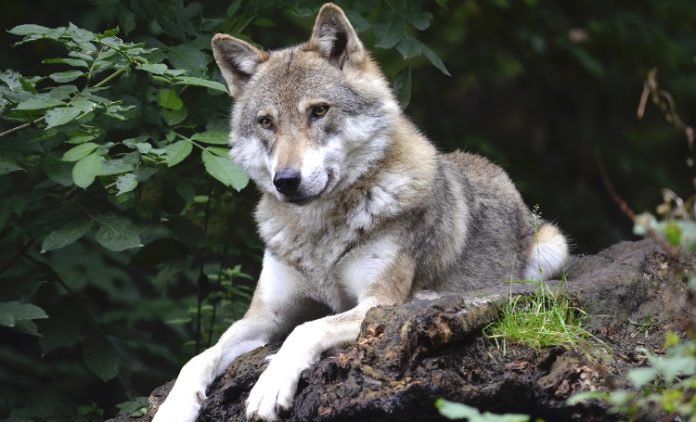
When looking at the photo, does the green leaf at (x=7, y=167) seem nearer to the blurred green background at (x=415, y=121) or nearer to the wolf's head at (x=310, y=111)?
the blurred green background at (x=415, y=121)

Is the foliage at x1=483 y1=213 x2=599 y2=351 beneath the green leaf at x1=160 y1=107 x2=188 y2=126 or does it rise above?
above

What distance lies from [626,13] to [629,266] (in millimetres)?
6033

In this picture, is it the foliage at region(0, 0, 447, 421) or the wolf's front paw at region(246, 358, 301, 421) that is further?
the foliage at region(0, 0, 447, 421)

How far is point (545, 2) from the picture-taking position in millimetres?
11047

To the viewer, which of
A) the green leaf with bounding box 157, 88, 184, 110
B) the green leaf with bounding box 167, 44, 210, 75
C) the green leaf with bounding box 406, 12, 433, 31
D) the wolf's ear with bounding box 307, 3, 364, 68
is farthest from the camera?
the green leaf with bounding box 406, 12, 433, 31

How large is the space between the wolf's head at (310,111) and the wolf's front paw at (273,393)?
3.61ft

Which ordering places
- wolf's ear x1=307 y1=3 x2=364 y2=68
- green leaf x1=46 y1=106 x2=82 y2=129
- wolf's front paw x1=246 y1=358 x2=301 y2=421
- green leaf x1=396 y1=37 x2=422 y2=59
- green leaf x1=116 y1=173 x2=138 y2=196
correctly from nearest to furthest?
1. wolf's front paw x1=246 y1=358 x2=301 y2=421
2. green leaf x1=46 y1=106 x2=82 y2=129
3. green leaf x1=116 y1=173 x2=138 y2=196
4. wolf's ear x1=307 y1=3 x2=364 y2=68
5. green leaf x1=396 y1=37 x2=422 y2=59

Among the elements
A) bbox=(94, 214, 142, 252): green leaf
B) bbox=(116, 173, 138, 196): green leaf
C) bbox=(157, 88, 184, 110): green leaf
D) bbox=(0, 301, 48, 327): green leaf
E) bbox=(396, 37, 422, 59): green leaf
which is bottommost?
bbox=(0, 301, 48, 327): green leaf

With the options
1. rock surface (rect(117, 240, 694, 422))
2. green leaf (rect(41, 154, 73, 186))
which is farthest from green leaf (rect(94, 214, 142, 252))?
rock surface (rect(117, 240, 694, 422))

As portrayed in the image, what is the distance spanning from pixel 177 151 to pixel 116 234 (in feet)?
2.08

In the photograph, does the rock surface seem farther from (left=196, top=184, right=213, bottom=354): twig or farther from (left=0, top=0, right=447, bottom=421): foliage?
(left=196, top=184, right=213, bottom=354): twig

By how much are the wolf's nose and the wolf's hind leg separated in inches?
87.9

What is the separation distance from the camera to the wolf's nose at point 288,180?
5.02 metres

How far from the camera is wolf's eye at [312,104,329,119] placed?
5.42m
